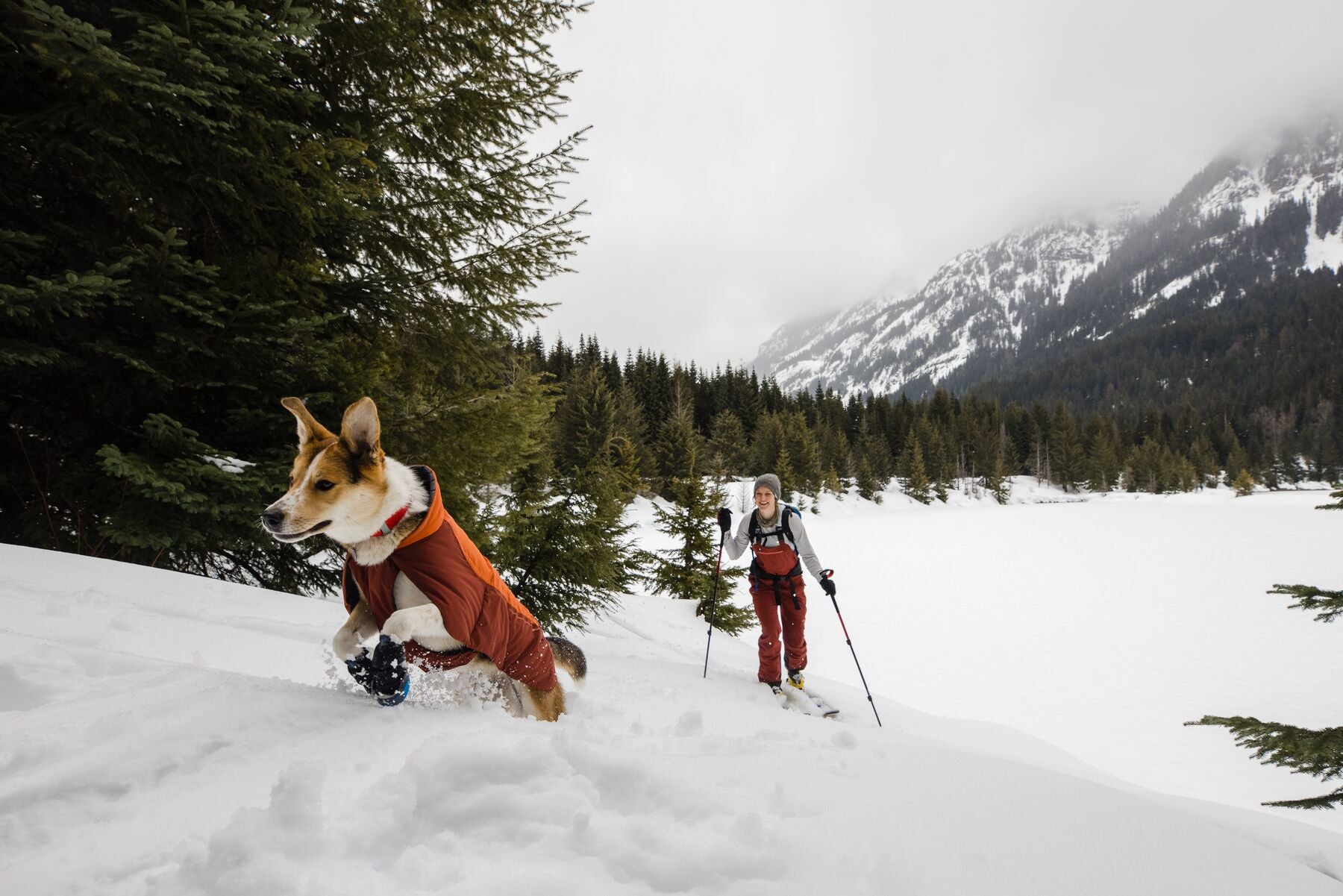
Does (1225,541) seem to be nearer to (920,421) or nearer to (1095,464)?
(920,421)

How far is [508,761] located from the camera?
175cm

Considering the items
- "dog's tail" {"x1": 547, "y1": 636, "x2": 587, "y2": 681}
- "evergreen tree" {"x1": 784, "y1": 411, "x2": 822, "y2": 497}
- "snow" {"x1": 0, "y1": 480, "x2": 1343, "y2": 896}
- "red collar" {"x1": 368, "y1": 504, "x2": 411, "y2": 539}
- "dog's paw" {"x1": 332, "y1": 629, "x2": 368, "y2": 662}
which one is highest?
"evergreen tree" {"x1": 784, "y1": 411, "x2": 822, "y2": 497}

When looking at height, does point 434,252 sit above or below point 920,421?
below

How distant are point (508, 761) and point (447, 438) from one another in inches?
186

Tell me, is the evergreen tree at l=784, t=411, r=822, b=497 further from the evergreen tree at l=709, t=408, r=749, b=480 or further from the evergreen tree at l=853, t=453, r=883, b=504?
the evergreen tree at l=853, t=453, r=883, b=504

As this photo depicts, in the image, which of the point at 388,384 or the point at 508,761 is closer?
the point at 508,761

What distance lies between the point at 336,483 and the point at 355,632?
2.41ft

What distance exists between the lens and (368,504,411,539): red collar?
7.72 feet

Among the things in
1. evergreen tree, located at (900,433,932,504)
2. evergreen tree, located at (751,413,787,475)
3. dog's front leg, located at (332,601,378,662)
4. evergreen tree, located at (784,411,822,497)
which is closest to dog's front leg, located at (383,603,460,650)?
dog's front leg, located at (332,601,378,662)

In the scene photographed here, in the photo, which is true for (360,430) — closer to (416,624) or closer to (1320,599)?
(416,624)

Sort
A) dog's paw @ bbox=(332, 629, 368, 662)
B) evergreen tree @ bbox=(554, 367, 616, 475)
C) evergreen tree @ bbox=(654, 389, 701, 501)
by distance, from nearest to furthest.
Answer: dog's paw @ bbox=(332, 629, 368, 662)
evergreen tree @ bbox=(554, 367, 616, 475)
evergreen tree @ bbox=(654, 389, 701, 501)

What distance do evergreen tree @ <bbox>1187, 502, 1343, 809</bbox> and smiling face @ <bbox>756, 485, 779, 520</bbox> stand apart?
3.92 metres

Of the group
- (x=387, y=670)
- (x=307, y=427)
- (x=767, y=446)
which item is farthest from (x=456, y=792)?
(x=767, y=446)

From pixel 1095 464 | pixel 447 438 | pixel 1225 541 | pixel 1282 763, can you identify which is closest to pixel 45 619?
pixel 447 438
